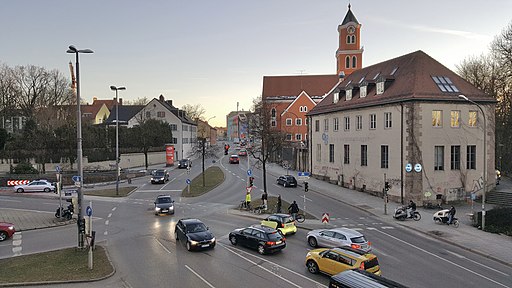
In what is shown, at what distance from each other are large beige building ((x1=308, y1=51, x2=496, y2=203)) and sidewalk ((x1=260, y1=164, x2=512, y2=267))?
2130 millimetres

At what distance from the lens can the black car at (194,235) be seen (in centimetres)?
1930

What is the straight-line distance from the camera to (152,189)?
1752 inches

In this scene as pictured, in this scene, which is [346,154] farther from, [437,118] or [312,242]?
[312,242]

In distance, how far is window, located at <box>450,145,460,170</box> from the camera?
113 ft

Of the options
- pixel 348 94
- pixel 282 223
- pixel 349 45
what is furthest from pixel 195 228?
pixel 349 45

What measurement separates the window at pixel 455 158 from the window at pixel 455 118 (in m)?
2.03

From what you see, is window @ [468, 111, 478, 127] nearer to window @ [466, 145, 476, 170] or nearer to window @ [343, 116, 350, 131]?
window @ [466, 145, 476, 170]

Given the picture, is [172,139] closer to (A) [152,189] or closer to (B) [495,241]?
(A) [152,189]

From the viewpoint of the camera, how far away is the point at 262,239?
19.0 metres

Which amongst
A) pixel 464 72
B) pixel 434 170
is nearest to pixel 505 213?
pixel 434 170

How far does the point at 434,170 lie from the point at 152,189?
3042cm

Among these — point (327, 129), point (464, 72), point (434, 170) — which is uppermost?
point (464, 72)

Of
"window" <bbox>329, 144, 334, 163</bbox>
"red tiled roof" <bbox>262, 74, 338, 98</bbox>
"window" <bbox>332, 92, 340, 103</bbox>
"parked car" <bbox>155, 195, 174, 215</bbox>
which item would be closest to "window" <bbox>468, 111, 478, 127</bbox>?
"window" <bbox>332, 92, 340, 103</bbox>

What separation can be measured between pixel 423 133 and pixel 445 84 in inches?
221
